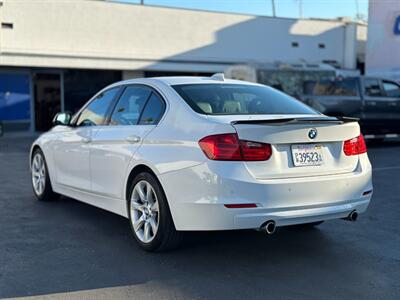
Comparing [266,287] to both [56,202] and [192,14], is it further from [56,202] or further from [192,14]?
[192,14]

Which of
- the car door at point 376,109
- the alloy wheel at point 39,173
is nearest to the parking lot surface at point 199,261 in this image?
the alloy wheel at point 39,173

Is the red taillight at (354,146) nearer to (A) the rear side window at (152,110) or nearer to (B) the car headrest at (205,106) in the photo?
(B) the car headrest at (205,106)

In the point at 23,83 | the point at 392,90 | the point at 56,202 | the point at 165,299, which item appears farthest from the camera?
the point at 23,83

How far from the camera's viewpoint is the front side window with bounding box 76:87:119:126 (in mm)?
5953

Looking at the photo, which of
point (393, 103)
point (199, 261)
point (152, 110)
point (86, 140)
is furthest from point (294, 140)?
point (393, 103)

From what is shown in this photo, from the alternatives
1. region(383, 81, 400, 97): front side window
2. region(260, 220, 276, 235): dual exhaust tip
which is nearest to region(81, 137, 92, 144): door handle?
region(260, 220, 276, 235): dual exhaust tip

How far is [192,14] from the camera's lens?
2250 centimetres

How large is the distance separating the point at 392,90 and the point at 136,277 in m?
12.4

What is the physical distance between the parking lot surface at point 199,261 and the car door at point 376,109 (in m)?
8.14

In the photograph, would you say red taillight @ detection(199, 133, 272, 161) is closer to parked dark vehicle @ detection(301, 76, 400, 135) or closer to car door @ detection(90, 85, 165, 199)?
car door @ detection(90, 85, 165, 199)

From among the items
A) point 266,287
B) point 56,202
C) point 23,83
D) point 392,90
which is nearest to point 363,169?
point 266,287

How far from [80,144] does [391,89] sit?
1115cm

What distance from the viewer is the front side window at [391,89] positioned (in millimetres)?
14852

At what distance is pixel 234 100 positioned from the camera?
5.24 metres
